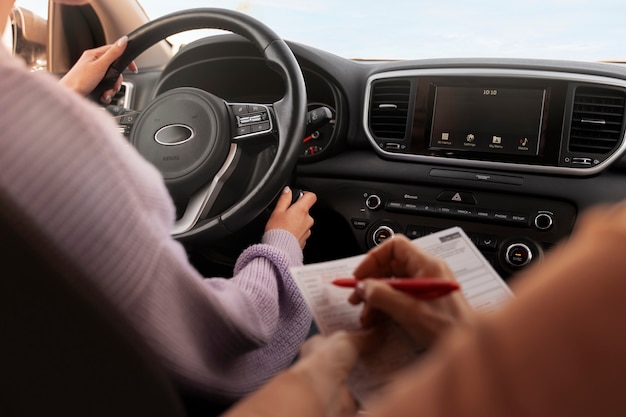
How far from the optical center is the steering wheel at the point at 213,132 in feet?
4.82

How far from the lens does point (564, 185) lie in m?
1.67

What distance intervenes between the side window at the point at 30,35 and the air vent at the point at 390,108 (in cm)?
100

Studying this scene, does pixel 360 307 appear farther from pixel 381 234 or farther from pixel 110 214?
pixel 381 234

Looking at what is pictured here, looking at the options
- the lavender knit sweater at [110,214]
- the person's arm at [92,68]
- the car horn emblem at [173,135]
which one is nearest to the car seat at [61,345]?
the lavender knit sweater at [110,214]

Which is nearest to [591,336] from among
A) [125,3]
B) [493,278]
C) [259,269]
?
[493,278]

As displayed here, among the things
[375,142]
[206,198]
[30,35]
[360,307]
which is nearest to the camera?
[360,307]

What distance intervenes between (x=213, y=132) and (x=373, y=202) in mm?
533

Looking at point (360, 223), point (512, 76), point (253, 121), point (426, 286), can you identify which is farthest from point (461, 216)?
point (426, 286)

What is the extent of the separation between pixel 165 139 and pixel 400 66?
70 cm

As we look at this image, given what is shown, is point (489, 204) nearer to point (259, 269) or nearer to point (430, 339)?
point (259, 269)

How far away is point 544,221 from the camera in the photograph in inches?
65.7

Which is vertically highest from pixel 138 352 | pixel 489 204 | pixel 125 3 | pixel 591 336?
pixel 125 3

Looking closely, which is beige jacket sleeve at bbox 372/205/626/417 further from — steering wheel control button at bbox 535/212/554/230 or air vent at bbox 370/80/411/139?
air vent at bbox 370/80/411/139

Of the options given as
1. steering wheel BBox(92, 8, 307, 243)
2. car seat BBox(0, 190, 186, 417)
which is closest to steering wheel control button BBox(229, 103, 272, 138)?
steering wheel BBox(92, 8, 307, 243)
